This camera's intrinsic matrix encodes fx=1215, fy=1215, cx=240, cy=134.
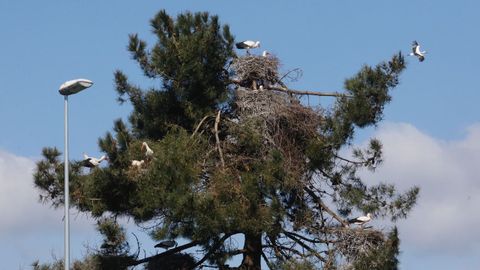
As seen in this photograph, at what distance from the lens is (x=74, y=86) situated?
2109 cm

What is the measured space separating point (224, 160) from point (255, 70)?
249cm

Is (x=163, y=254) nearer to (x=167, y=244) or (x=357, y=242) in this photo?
(x=167, y=244)

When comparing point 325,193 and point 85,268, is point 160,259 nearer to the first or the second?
point 85,268

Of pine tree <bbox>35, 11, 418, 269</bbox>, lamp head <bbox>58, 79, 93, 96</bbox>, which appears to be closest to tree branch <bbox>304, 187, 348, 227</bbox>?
pine tree <bbox>35, 11, 418, 269</bbox>

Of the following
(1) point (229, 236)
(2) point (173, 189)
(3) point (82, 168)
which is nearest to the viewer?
(2) point (173, 189)

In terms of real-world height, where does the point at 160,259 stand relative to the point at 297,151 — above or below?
below

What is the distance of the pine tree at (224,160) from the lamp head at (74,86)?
7.33ft

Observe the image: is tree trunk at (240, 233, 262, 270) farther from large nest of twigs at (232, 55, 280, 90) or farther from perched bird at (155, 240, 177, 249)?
large nest of twigs at (232, 55, 280, 90)

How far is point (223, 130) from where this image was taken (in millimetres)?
25891

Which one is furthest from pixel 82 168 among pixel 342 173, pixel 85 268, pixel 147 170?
pixel 342 173

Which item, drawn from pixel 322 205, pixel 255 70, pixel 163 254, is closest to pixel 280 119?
pixel 255 70

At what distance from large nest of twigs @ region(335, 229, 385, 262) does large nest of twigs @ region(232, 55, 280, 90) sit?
4170 millimetres

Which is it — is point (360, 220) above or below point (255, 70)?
below

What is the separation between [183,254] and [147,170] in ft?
10.8
